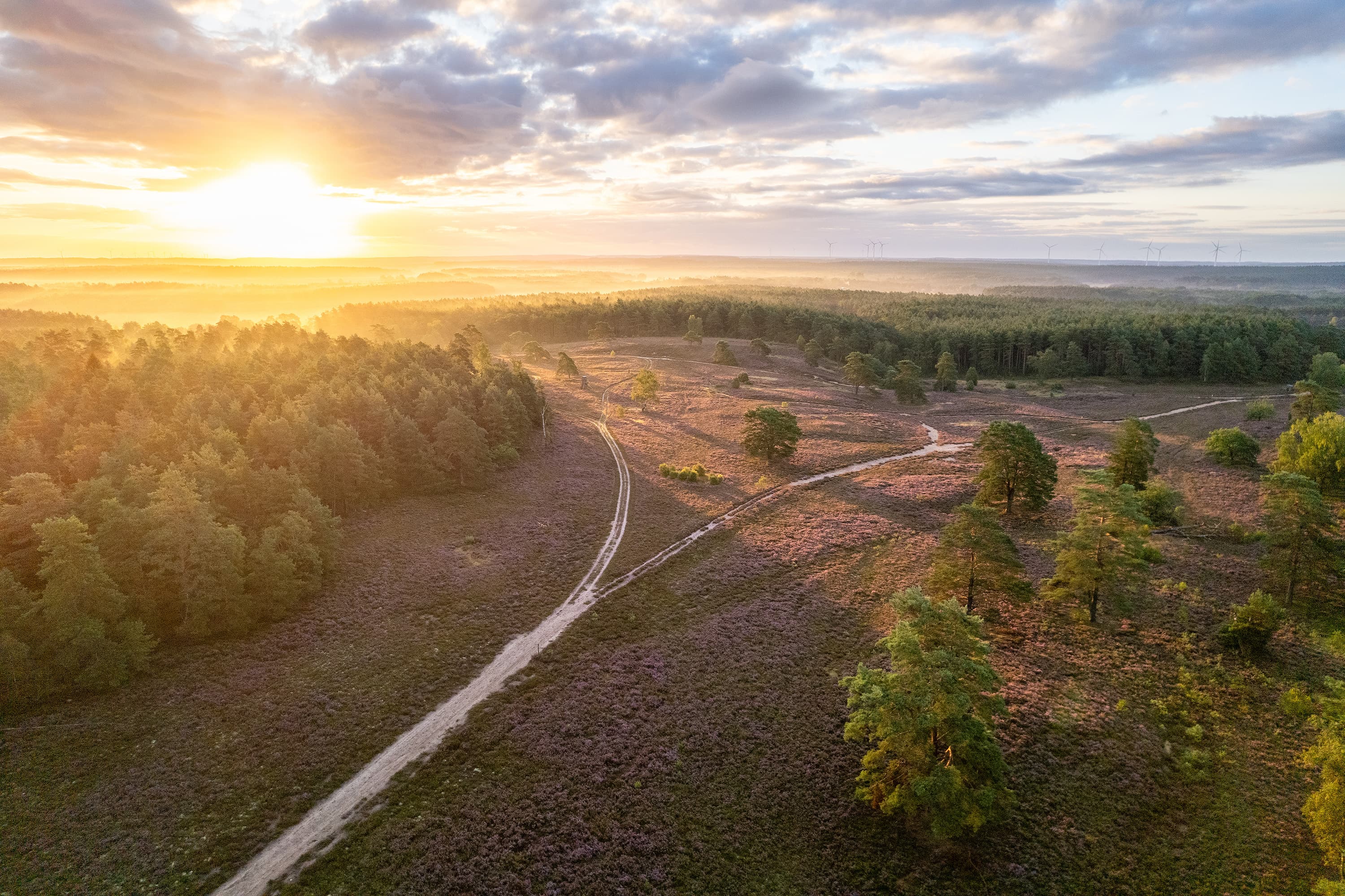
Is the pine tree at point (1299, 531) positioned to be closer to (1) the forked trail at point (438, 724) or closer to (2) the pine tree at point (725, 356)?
(1) the forked trail at point (438, 724)

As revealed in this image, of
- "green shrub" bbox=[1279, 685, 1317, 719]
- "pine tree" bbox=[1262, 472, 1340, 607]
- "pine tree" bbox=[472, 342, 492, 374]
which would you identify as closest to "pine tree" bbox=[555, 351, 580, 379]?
"pine tree" bbox=[472, 342, 492, 374]

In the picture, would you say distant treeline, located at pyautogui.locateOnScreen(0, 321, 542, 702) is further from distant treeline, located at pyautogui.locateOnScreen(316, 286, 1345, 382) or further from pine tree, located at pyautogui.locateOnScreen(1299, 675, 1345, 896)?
pine tree, located at pyautogui.locateOnScreen(1299, 675, 1345, 896)

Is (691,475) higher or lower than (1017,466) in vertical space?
lower

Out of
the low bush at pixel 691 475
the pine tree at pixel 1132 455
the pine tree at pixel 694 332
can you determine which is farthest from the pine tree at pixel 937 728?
the pine tree at pixel 694 332

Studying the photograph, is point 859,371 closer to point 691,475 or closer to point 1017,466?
point 691,475

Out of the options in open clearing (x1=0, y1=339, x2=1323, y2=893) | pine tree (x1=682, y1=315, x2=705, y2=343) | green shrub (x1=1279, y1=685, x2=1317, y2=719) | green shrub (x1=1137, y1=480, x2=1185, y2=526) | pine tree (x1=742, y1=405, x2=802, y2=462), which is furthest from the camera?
pine tree (x1=682, y1=315, x2=705, y2=343)

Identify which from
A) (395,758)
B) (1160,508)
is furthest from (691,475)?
(395,758)
